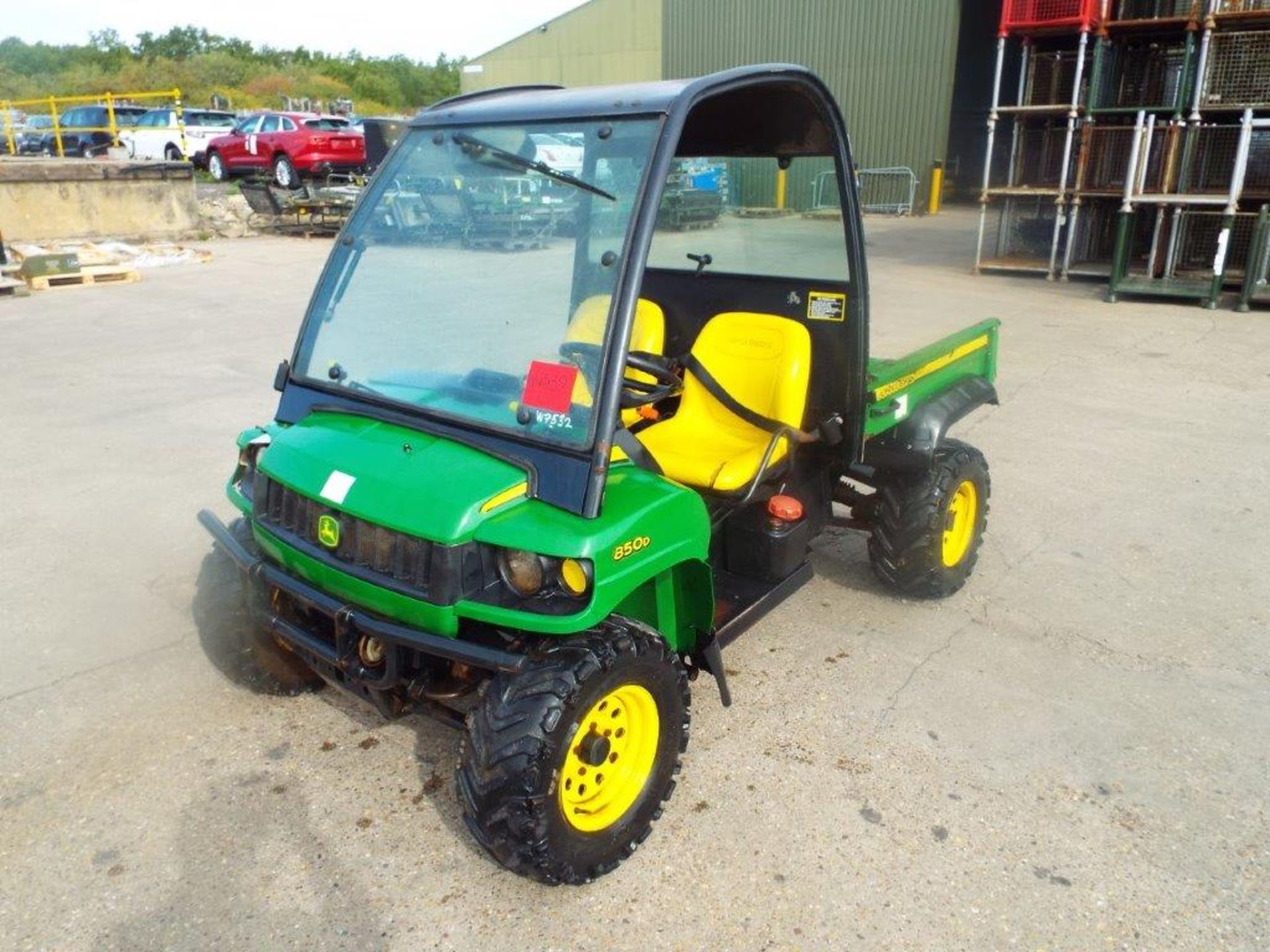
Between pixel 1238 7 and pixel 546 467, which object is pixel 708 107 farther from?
pixel 1238 7

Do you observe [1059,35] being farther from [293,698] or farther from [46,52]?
[46,52]

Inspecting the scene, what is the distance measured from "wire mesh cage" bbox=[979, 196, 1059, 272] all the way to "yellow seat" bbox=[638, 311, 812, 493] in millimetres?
10943

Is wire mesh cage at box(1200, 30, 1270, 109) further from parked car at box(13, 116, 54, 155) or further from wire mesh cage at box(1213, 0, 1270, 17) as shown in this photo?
parked car at box(13, 116, 54, 155)

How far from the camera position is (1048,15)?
456 inches

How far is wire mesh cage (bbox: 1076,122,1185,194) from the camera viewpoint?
11.0 m

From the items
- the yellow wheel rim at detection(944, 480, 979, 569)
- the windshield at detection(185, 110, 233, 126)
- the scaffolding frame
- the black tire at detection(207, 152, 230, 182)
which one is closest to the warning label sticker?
the yellow wheel rim at detection(944, 480, 979, 569)

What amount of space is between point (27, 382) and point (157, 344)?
143 centimetres

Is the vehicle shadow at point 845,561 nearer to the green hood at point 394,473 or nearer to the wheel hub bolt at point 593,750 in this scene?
the wheel hub bolt at point 593,750

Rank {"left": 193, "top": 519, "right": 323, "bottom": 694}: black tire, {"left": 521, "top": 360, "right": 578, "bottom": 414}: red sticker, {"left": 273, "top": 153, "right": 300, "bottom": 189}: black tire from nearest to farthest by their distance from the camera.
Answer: {"left": 521, "top": 360, "right": 578, "bottom": 414}: red sticker
{"left": 193, "top": 519, "right": 323, "bottom": 694}: black tire
{"left": 273, "top": 153, "right": 300, "bottom": 189}: black tire

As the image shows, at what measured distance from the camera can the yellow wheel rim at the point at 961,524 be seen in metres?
4.02

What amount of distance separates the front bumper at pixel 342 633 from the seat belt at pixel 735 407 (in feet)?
4.38

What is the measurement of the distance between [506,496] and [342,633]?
578 mm

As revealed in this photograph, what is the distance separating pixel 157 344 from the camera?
8539mm

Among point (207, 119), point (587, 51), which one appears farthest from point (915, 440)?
point (587, 51)
